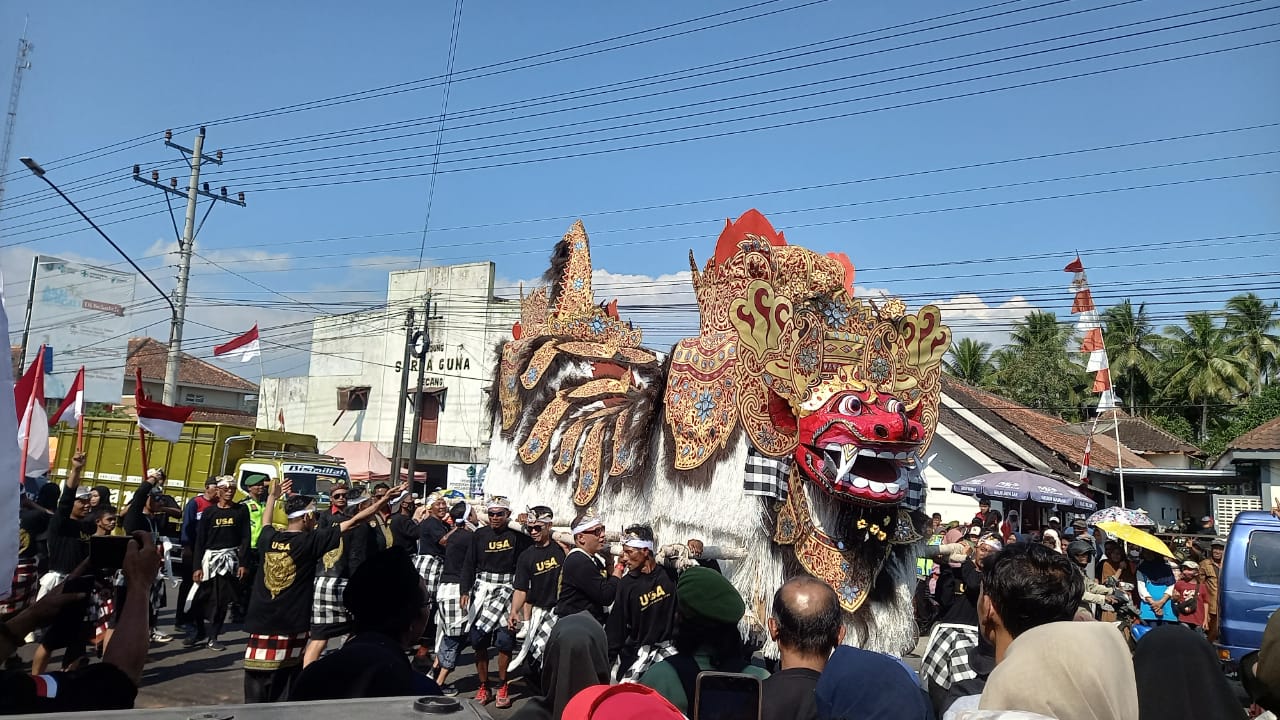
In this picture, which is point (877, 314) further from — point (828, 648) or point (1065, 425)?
point (1065, 425)

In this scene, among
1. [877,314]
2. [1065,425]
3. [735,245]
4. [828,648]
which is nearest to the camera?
[828,648]

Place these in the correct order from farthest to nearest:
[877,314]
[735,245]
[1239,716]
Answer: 1. [735,245]
2. [877,314]
3. [1239,716]

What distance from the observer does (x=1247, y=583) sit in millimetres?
8578

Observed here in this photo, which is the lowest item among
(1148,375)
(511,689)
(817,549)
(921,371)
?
(511,689)

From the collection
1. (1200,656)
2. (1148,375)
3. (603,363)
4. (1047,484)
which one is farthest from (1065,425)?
(1200,656)

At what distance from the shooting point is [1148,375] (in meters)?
36.5

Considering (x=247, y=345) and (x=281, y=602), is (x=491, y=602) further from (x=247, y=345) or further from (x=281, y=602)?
(x=247, y=345)

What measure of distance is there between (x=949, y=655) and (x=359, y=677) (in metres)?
3.41

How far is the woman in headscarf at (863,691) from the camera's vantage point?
2658mm

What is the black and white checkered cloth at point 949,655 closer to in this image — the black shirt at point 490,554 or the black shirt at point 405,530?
the black shirt at point 490,554

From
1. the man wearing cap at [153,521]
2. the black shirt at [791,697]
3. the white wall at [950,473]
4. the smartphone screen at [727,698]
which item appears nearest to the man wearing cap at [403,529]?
the man wearing cap at [153,521]

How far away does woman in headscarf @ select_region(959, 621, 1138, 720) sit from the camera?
201 centimetres

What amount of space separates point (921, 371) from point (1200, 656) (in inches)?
233

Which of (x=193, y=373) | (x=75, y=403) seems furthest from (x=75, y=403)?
(x=193, y=373)
